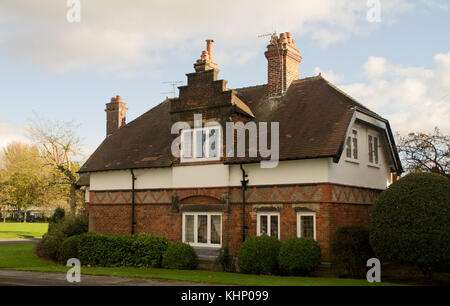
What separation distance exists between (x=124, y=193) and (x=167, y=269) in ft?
20.7

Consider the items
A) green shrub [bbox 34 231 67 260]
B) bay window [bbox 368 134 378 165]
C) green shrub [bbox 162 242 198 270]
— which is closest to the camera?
green shrub [bbox 162 242 198 270]

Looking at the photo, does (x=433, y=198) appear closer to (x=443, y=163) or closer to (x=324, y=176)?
(x=324, y=176)

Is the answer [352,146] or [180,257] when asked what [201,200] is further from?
[352,146]

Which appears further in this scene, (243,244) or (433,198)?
(243,244)

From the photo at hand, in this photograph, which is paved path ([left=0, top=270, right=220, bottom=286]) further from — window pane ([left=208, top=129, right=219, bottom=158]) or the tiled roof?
window pane ([left=208, top=129, right=219, bottom=158])

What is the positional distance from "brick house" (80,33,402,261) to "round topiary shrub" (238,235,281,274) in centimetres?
136

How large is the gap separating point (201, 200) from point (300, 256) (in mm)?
6228

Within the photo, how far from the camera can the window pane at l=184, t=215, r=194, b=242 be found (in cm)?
2319

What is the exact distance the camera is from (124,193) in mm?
25688

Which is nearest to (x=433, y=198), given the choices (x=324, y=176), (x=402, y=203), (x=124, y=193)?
(x=402, y=203)

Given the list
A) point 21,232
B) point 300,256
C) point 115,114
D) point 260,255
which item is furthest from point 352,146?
point 21,232

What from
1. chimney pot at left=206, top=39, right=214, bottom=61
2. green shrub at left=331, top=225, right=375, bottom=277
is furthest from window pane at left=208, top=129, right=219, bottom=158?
green shrub at left=331, top=225, right=375, bottom=277

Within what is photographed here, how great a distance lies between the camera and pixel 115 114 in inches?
1249
